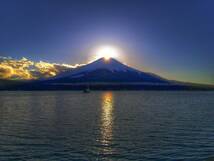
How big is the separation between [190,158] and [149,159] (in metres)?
3.80

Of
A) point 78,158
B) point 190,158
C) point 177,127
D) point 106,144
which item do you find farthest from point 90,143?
point 177,127

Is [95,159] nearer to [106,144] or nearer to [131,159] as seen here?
[131,159]

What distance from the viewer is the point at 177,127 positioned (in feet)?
187

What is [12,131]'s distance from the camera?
51.4 meters

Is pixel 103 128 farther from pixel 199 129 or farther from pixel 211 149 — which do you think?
pixel 211 149

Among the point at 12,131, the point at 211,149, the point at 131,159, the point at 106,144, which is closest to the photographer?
the point at 131,159

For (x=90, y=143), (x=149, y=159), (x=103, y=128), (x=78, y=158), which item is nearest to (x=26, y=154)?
(x=78, y=158)

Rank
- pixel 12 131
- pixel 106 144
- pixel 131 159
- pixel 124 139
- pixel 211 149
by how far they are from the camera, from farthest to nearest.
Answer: pixel 12 131, pixel 124 139, pixel 106 144, pixel 211 149, pixel 131 159

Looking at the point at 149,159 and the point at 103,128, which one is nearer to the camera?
the point at 149,159

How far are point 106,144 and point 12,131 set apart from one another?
16.2 m

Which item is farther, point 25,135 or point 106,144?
point 25,135

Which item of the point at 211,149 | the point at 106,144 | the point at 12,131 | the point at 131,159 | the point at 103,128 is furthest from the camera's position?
the point at 103,128

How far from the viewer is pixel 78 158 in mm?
34312

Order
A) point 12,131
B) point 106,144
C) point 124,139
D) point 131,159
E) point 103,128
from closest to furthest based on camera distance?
point 131,159 < point 106,144 < point 124,139 < point 12,131 < point 103,128
